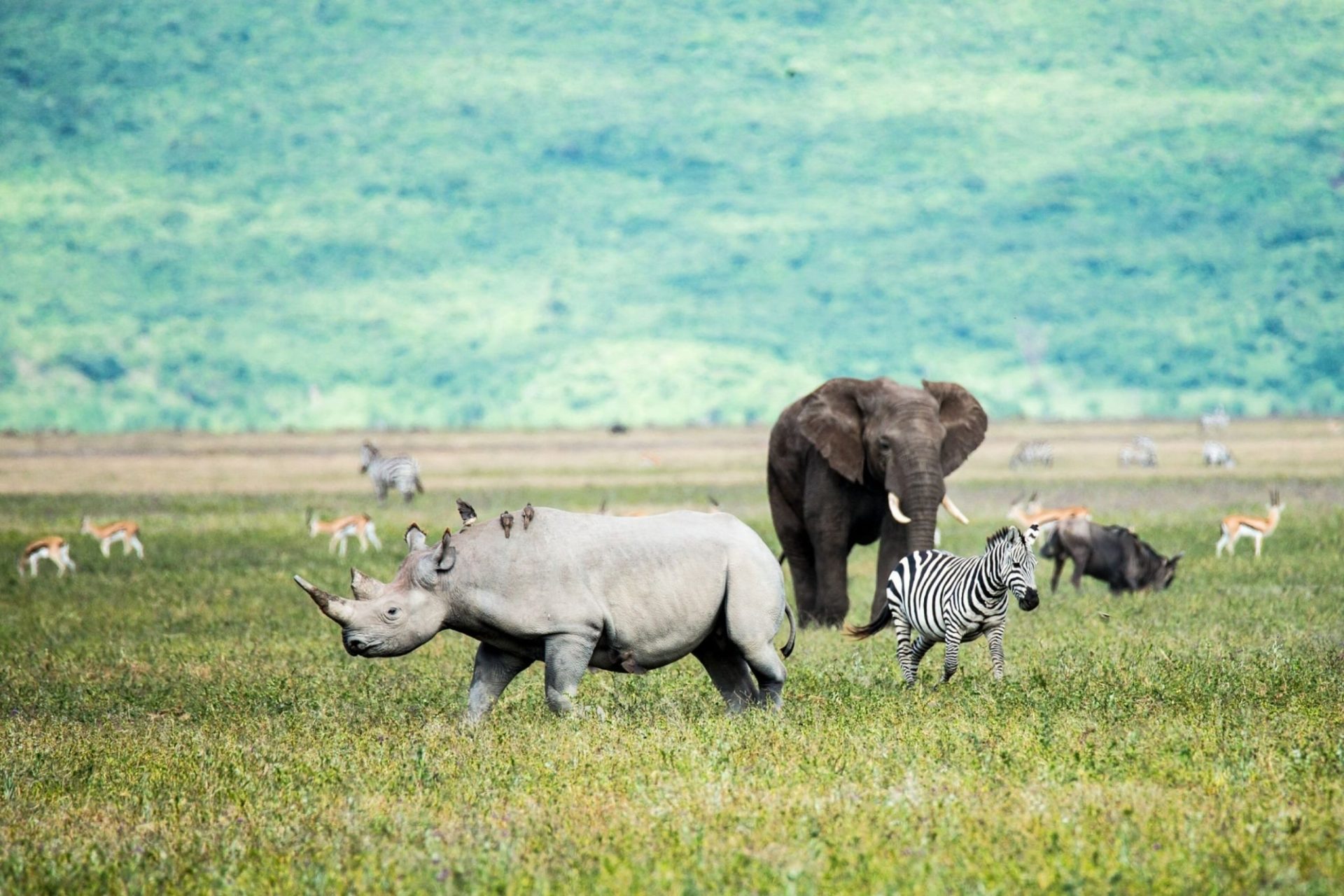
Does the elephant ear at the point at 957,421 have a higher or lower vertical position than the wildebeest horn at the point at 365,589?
lower

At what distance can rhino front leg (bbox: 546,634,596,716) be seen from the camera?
38.4ft

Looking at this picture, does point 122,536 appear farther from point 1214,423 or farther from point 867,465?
point 1214,423

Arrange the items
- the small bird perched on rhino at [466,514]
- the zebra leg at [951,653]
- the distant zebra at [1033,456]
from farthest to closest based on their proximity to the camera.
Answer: the distant zebra at [1033,456] → the zebra leg at [951,653] → the small bird perched on rhino at [466,514]

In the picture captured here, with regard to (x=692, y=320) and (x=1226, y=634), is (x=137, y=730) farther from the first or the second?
(x=692, y=320)

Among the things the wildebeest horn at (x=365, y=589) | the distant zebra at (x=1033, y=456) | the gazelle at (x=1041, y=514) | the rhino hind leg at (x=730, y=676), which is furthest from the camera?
the distant zebra at (x=1033, y=456)

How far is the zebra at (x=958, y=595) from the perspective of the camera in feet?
43.0

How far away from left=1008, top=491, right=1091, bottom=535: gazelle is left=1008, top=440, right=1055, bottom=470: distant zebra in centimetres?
2939

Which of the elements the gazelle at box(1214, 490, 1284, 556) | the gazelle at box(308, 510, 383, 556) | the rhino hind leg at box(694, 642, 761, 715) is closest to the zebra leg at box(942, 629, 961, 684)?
the rhino hind leg at box(694, 642, 761, 715)

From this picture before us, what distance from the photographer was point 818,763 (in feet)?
32.9

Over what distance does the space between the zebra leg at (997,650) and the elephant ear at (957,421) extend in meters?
5.36

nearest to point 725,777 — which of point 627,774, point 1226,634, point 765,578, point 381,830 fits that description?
point 627,774

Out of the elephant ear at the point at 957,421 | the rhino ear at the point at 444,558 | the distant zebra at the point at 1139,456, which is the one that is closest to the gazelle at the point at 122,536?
the elephant ear at the point at 957,421

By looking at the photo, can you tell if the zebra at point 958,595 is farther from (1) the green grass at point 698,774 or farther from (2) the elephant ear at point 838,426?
(2) the elephant ear at point 838,426

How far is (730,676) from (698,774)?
298 centimetres
